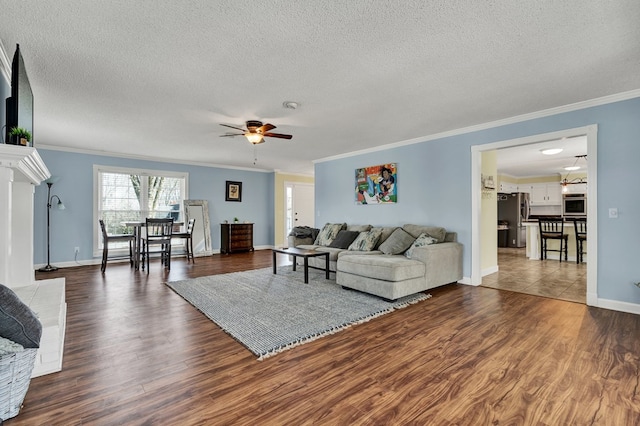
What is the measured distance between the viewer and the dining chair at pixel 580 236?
6027 mm

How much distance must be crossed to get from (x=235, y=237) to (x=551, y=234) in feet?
23.7

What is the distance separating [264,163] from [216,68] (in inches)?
199

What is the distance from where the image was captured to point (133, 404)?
5.56ft

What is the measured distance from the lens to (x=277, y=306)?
11.0ft

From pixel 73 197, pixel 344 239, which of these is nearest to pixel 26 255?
pixel 73 197

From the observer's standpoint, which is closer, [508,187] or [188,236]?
[188,236]

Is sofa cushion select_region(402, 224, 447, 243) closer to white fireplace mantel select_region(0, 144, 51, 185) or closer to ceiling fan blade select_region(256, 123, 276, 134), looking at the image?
ceiling fan blade select_region(256, 123, 276, 134)

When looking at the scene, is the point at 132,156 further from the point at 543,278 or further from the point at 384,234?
the point at 543,278

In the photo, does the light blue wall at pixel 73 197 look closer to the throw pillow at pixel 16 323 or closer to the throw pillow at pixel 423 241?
the throw pillow at pixel 16 323

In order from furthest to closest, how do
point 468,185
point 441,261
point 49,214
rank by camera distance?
point 49,214 < point 468,185 < point 441,261

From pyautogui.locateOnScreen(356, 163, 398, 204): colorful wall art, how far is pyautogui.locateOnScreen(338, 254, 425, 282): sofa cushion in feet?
6.55

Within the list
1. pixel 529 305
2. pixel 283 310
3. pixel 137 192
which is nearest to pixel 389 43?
pixel 283 310

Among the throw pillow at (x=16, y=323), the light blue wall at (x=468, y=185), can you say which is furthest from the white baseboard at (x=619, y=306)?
the throw pillow at (x=16, y=323)

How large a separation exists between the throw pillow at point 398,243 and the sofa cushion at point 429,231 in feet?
0.61
